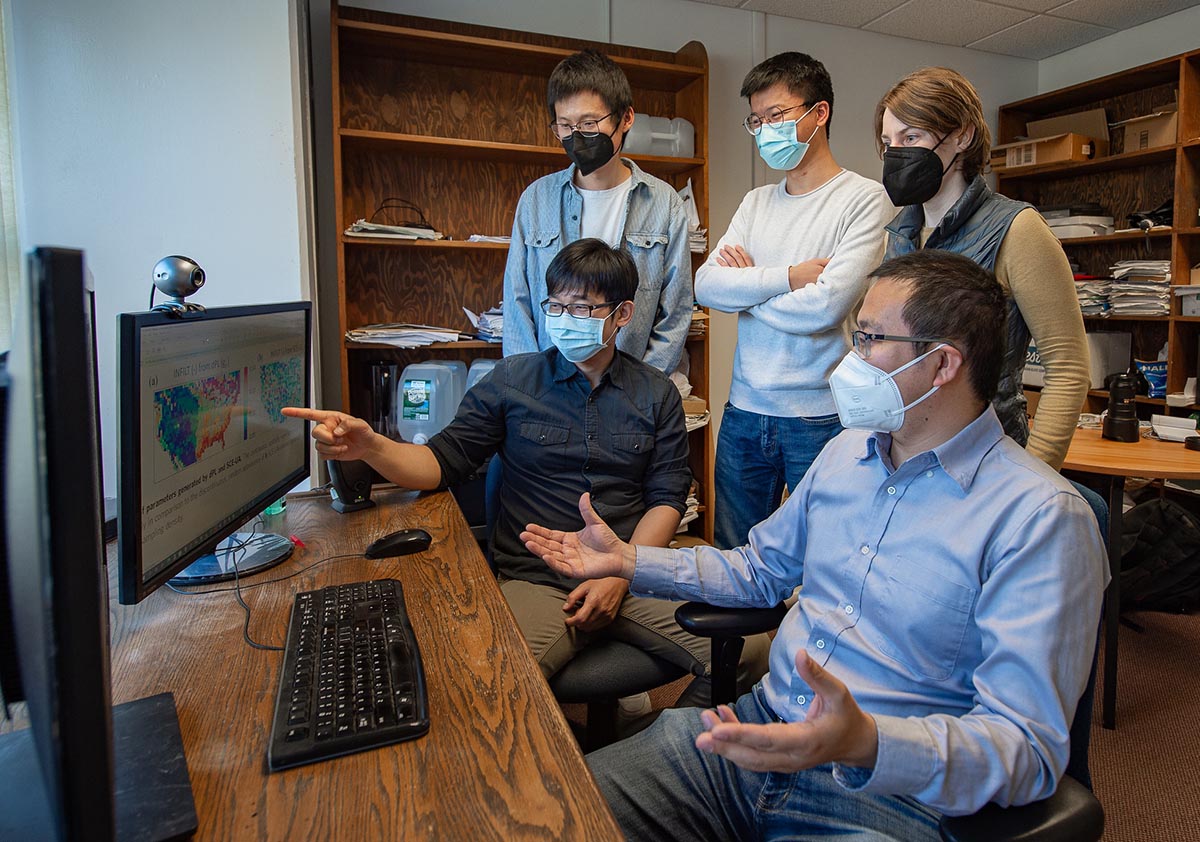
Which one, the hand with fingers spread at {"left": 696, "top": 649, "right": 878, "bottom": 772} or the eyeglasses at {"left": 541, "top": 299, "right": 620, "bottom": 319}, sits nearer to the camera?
the hand with fingers spread at {"left": 696, "top": 649, "right": 878, "bottom": 772}

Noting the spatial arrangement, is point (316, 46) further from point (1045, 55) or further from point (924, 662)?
point (1045, 55)

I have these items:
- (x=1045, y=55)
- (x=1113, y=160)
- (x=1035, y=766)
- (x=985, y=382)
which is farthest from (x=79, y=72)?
(x=1045, y=55)

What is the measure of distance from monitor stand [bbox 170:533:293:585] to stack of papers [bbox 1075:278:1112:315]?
397 cm

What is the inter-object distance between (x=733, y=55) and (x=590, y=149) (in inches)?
83.6

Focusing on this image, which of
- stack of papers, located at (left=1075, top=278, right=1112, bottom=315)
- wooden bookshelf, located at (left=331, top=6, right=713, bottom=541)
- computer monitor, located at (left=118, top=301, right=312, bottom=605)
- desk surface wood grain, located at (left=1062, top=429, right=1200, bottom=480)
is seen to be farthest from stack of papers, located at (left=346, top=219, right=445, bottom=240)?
stack of papers, located at (left=1075, top=278, right=1112, bottom=315)

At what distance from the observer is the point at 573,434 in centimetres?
171

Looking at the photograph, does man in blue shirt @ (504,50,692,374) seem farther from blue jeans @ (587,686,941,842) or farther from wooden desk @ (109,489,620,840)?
blue jeans @ (587,686,941,842)

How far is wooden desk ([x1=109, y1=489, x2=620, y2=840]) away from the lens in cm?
67

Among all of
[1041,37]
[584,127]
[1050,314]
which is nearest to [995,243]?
[1050,314]

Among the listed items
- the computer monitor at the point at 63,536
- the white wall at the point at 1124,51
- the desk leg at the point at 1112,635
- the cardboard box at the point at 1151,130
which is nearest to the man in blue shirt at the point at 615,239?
the desk leg at the point at 1112,635

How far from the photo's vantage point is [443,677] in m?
0.91

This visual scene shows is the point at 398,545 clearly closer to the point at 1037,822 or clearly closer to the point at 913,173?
the point at 1037,822

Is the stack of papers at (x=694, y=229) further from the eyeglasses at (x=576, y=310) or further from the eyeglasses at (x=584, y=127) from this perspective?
the eyeglasses at (x=576, y=310)

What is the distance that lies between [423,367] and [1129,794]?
102 inches
